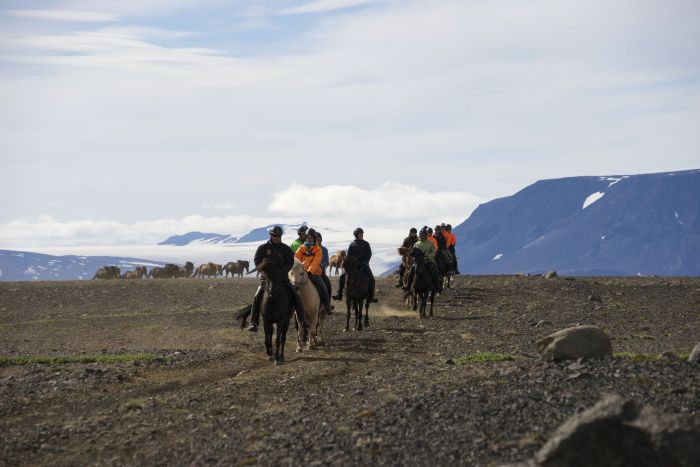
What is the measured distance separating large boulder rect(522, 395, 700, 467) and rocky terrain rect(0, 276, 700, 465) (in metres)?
1.37

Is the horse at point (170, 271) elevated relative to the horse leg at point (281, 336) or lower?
elevated

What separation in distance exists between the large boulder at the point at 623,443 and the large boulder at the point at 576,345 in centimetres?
635

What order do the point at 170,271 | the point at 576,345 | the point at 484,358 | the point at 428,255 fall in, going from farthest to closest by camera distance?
the point at 170,271, the point at 428,255, the point at 484,358, the point at 576,345

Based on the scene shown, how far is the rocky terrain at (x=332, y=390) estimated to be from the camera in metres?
12.3

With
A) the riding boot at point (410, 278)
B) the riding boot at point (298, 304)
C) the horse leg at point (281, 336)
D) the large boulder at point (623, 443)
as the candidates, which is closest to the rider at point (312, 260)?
the riding boot at point (298, 304)

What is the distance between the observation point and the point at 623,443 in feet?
31.9

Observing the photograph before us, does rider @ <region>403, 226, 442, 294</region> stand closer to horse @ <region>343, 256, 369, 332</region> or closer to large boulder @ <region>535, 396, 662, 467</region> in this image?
horse @ <region>343, 256, 369, 332</region>

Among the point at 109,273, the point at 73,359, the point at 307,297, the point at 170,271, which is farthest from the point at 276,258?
the point at 170,271

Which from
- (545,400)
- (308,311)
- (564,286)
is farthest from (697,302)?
(545,400)

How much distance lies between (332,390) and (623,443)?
7.42 m

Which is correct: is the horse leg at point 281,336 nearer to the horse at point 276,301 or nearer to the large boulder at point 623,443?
the horse at point 276,301

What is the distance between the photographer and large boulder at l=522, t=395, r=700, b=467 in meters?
9.60

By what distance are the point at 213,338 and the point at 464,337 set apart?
25.9 ft

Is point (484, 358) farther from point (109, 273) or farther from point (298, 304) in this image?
point (109, 273)
